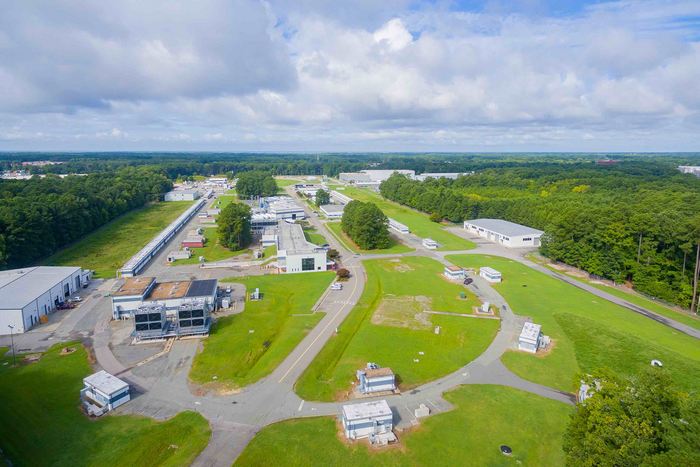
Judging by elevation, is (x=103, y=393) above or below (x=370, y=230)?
below

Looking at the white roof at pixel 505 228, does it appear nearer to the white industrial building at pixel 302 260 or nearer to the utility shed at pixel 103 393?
the white industrial building at pixel 302 260

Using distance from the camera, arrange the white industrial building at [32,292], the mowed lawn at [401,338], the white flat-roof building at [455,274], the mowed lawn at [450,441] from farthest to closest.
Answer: the white flat-roof building at [455,274]
the white industrial building at [32,292]
the mowed lawn at [401,338]
the mowed lawn at [450,441]

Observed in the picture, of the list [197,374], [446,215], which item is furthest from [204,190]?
[197,374]

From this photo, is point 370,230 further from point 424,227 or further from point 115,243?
point 115,243

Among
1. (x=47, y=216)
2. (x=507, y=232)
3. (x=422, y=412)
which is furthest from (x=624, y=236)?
(x=47, y=216)

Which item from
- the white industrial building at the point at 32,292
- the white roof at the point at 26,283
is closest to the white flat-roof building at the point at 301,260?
the white industrial building at the point at 32,292

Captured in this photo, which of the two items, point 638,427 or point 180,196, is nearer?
point 638,427

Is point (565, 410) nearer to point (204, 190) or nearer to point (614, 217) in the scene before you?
point (614, 217)
